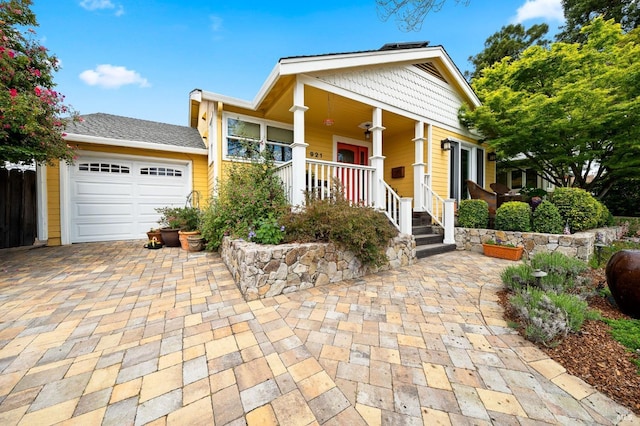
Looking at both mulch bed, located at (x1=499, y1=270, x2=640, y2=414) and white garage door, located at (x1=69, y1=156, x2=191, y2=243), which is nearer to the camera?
mulch bed, located at (x1=499, y1=270, x2=640, y2=414)

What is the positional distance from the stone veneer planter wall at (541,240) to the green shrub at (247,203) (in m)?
4.33

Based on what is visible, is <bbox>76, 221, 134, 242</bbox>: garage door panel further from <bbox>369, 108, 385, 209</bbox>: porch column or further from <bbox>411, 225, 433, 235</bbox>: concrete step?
<bbox>411, 225, 433, 235</bbox>: concrete step

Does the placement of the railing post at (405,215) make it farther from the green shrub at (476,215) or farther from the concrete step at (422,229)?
the green shrub at (476,215)

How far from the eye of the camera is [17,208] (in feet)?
18.0

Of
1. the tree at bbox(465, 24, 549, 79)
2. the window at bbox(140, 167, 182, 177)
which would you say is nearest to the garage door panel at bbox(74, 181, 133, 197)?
the window at bbox(140, 167, 182, 177)

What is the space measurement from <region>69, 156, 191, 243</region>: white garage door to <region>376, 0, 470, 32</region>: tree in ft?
21.3

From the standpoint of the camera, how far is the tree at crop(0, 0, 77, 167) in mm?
3752

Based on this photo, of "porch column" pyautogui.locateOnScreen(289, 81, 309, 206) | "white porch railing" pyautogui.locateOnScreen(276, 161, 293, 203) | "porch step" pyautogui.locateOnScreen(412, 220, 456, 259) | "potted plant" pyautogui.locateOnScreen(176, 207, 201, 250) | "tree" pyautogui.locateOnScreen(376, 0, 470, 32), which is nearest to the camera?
"tree" pyautogui.locateOnScreen(376, 0, 470, 32)

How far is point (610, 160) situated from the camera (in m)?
5.93

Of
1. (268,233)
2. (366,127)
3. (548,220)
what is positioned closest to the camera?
(268,233)

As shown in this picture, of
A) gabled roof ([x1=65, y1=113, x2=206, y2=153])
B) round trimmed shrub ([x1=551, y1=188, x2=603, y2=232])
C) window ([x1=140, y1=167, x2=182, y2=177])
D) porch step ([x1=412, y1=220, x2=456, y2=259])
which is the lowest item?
porch step ([x1=412, y1=220, x2=456, y2=259])

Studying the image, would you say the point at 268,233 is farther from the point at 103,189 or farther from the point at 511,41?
the point at 511,41

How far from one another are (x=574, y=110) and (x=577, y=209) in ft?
8.42

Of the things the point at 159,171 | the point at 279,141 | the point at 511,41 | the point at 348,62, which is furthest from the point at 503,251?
the point at 511,41
